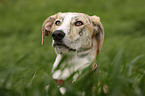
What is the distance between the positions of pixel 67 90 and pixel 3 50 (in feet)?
21.5

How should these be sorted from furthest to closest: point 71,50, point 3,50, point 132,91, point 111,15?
point 111,15 < point 3,50 < point 71,50 < point 132,91

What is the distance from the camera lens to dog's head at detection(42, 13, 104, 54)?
247cm

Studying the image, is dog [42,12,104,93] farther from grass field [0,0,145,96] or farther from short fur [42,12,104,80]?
grass field [0,0,145,96]

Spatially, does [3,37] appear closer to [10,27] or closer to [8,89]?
[10,27]

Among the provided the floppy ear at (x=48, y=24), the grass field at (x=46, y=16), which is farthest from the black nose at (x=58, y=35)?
the grass field at (x=46, y=16)

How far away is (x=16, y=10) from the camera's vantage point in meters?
12.8

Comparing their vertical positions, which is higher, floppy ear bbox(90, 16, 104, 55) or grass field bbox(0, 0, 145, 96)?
floppy ear bbox(90, 16, 104, 55)

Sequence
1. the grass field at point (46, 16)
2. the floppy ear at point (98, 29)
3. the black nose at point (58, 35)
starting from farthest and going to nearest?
1. the grass field at point (46, 16)
2. the floppy ear at point (98, 29)
3. the black nose at point (58, 35)

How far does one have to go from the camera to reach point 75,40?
2564mm

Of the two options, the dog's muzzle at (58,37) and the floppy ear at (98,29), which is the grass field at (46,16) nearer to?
the floppy ear at (98,29)

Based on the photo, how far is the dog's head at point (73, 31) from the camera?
97.4 inches

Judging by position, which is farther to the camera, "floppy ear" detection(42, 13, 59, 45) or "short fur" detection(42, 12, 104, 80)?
"floppy ear" detection(42, 13, 59, 45)

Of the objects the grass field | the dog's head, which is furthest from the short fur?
the grass field

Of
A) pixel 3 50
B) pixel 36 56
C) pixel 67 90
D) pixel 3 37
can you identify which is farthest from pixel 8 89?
pixel 3 37
